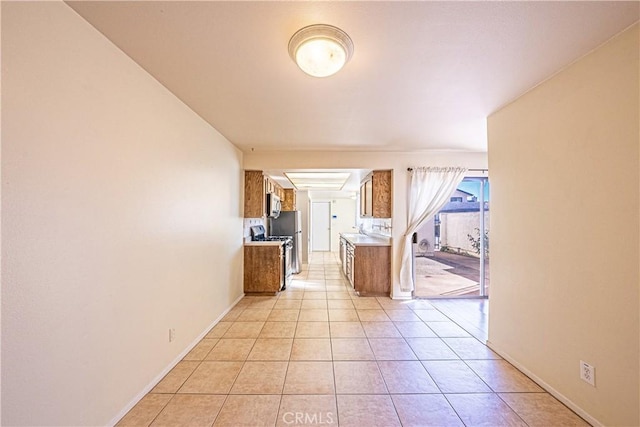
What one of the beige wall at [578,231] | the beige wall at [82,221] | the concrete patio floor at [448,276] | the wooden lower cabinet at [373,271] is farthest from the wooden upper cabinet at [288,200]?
the beige wall at [578,231]

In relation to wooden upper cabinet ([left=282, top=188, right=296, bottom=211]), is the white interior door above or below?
below

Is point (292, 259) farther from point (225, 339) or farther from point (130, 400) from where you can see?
point (130, 400)

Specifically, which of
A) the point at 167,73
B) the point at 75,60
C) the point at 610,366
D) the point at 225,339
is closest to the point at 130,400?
the point at 225,339

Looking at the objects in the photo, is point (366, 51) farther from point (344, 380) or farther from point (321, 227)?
point (321, 227)

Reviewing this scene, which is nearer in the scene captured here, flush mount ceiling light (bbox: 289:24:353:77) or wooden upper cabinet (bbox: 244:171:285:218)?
flush mount ceiling light (bbox: 289:24:353:77)

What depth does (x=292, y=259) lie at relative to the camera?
Answer: 5926 millimetres

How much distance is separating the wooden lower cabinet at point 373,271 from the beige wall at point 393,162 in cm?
14

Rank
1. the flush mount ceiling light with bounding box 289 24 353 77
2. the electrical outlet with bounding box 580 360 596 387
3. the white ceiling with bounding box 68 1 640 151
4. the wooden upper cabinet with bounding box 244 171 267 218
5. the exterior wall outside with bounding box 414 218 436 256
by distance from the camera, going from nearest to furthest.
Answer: the white ceiling with bounding box 68 1 640 151 → the flush mount ceiling light with bounding box 289 24 353 77 → the electrical outlet with bounding box 580 360 596 387 → the wooden upper cabinet with bounding box 244 171 267 218 → the exterior wall outside with bounding box 414 218 436 256

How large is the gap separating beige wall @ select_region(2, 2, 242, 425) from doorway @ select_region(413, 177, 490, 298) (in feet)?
12.3

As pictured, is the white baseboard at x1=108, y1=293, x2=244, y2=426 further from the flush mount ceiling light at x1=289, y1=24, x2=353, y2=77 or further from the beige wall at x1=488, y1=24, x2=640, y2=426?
the beige wall at x1=488, y1=24, x2=640, y2=426

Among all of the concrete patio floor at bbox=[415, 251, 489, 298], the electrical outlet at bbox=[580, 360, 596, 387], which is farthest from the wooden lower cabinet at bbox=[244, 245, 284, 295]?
the electrical outlet at bbox=[580, 360, 596, 387]

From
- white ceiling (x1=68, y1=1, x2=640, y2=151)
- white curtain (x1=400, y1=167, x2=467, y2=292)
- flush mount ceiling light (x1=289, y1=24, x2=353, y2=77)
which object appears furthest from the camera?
white curtain (x1=400, y1=167, x2=467, y2=292)

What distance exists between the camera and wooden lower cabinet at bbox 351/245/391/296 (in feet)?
14.5

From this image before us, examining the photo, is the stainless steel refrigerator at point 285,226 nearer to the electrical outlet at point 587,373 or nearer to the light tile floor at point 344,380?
the light tile floor at point 344,380
